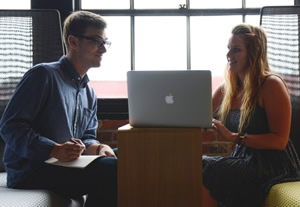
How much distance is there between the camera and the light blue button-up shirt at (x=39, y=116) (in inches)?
59.1

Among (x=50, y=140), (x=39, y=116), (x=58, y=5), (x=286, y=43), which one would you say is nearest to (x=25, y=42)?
(x=58, y=5)

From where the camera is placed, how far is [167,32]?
7.98 feet

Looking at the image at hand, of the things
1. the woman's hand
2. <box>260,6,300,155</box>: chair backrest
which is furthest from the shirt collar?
<box>260,6,300,155</box>: chair backrest

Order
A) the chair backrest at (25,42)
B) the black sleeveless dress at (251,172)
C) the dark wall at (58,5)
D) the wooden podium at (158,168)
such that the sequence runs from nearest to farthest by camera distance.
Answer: the wooden podium at (158,168)
the black sleeveless dress at (251,172)
the chair backrest at (25,42)
the dark wall at (58,5)

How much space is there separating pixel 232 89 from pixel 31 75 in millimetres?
949

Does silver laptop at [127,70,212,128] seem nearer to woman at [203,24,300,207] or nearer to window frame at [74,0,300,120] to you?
woman at [203,24,300,207]

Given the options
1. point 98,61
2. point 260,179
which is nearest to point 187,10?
point 98,61

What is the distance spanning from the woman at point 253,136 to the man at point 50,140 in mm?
468

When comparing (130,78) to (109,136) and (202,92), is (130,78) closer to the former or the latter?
(202,92)

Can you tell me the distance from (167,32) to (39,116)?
43.0 inches

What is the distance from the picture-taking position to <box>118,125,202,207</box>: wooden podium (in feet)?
4.80

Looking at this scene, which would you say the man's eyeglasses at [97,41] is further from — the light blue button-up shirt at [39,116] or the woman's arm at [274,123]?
the woman's arm at [274,123]

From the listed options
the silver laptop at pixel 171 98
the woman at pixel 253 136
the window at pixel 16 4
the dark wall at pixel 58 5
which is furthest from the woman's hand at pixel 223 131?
the window at pixel 16 4

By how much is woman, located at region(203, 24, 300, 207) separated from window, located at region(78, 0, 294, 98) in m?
0.52
